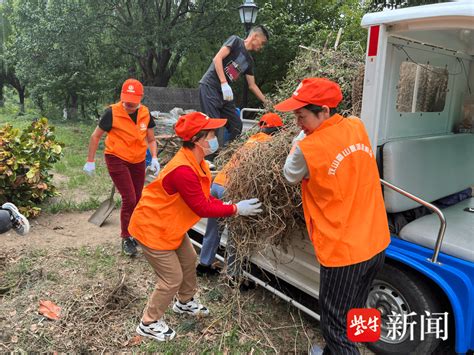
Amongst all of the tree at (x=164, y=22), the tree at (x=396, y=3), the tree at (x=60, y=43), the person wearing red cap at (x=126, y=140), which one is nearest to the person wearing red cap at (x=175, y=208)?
the person wearing red cap at (x=126, y=140)

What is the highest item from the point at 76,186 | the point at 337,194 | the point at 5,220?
the point at 337,194

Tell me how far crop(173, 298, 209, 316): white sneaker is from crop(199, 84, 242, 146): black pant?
1.89 meters

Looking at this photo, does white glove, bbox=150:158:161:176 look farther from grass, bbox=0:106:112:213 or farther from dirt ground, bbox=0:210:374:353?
grass, bbox=0:106:112:213

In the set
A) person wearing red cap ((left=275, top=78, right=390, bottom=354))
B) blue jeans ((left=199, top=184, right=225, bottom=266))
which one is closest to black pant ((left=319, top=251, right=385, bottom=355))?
person wearing red cap ((left=275, top=78, right=390, bottom=354))

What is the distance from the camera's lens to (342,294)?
7.33ft

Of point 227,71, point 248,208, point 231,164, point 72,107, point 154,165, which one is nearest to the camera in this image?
point 248,208

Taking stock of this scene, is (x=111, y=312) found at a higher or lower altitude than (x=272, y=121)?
lower

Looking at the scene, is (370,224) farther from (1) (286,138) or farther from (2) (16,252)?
(2) (16,252)

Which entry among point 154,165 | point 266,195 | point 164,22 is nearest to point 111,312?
point 266,195

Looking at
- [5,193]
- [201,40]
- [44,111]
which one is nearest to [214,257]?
[5,193]

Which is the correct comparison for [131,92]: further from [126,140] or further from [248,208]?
[248,208]

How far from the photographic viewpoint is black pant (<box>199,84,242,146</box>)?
4.59 metres

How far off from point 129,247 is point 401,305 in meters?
2.80

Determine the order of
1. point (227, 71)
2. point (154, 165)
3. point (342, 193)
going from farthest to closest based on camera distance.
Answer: point (154, 165)
point (227, 71)
point (342, 193)
